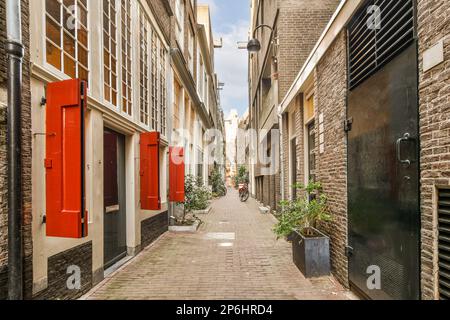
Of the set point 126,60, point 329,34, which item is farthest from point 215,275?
point 126,60

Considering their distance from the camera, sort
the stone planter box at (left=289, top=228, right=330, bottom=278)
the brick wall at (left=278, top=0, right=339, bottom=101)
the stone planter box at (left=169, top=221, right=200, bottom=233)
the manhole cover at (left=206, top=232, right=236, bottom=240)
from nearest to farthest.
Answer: the stone planter box at (left=289, top=228, right=330, bottom=278) < the manhole cover at (left=206, top=232, right=236, bottom=240) < the stone planter box at (left=169, top=221, right=200, bottom=233) < the brick wall at (left=278, top=0, right=339, bottom=101)

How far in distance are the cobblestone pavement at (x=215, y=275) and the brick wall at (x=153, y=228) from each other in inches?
8.4

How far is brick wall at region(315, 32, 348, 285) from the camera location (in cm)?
511

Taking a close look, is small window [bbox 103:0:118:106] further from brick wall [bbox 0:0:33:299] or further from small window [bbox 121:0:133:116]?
brick wall [bbox 0:0:33:299]

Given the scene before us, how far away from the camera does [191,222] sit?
11383 millimetres

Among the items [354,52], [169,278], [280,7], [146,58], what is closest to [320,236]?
[169,278]

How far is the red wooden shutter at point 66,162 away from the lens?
3.68m

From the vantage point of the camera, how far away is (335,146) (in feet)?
18.2

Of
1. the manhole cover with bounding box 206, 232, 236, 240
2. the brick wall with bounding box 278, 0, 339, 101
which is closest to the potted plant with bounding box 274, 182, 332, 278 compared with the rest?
the manhole cover with bounding box 206, 232, 236, 240

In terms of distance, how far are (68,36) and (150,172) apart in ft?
11.2

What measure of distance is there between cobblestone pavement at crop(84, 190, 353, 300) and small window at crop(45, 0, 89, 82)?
3305mm

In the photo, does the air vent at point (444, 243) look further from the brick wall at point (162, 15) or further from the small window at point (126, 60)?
the brick wall at point (162, 15)

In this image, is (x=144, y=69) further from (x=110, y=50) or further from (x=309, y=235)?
(x=309, y=235)

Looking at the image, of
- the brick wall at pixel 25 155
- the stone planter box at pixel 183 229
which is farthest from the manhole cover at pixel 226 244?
the brick wall at pixel 25 155
